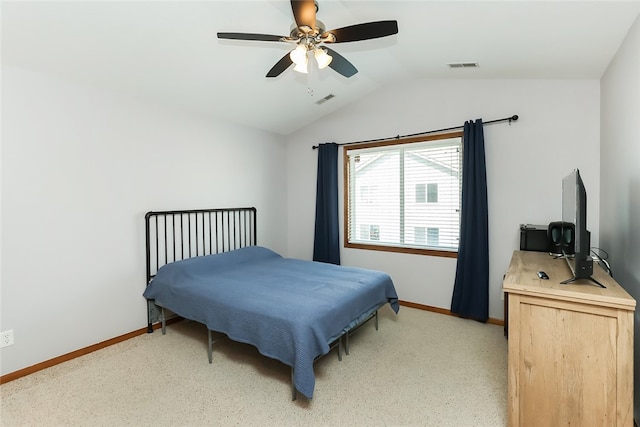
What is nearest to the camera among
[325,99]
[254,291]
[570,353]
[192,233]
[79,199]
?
[570,353]

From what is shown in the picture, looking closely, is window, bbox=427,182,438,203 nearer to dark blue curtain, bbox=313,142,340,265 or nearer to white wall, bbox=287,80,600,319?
white wall, bbox=287,80,600,319

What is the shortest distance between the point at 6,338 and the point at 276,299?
6.50 ft

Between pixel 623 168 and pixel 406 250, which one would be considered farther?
pixel 406 250

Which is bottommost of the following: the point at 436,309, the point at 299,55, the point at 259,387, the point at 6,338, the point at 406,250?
the point at 259,387

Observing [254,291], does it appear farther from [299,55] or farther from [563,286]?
[563,286]

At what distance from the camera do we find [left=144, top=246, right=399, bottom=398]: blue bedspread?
79.5 inches

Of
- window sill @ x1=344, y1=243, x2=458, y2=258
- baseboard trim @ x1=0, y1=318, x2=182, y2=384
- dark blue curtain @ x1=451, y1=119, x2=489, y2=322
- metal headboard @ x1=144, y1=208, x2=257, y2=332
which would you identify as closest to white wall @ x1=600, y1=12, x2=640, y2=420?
dark blue curtain @ x1=451, y1=119, x2=489, y2=322

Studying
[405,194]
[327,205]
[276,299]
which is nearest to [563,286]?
[276,299]

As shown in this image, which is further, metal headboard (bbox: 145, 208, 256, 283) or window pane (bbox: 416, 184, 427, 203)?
window pane (bbox: 416, 184, 427, 203)

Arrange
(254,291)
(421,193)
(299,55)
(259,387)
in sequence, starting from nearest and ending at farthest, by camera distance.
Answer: (299,55) → (259,387) → (254,291) → (421,193)

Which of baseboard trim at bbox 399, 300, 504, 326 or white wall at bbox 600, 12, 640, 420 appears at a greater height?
white wall at bbox 600, 12, 640, 420

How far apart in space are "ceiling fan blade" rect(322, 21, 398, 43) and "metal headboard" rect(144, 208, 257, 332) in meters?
2.40

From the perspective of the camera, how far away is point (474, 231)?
331cm

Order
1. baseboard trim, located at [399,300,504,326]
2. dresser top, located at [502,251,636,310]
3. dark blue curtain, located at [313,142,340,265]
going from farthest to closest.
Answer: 1. dark blue curtain, located at [313,142,340,265]
2. baseboard trim, located at [399,300,504,326]
3. dresser top, located at [502,251,636,310]
